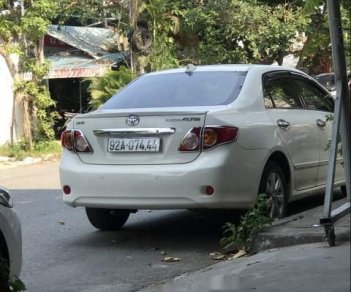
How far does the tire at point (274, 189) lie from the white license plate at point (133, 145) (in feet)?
3.43

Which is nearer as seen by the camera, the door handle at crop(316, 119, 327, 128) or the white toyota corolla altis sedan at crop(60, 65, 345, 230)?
the white toyota corolla altis sedan at crop(60, 65, 345, 230)

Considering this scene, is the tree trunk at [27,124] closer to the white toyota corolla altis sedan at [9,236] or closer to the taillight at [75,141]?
the taillight at [75,141]

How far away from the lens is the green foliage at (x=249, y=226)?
567cm

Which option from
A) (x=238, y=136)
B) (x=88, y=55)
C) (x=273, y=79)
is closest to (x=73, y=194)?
(x=238, y=136)

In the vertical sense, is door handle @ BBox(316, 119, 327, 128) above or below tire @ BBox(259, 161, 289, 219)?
above

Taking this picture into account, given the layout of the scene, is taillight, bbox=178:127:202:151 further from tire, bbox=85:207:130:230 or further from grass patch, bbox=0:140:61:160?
grass patch, bbox=0:140:61:160

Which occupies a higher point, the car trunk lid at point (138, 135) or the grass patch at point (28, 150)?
the car trunk lid at point (138, 135)

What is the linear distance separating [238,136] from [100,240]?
188 cm

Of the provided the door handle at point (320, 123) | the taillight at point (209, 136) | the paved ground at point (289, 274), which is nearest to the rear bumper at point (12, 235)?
the paved ground at point (289, 274)

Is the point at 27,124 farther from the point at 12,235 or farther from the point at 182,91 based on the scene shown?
the point at 12,235

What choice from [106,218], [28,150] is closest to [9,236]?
[106,218]

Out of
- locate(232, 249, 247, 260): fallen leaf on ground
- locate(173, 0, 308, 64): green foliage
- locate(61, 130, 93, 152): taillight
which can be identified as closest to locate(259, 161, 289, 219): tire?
locate(232, 249, 247, 260): fallen leaf on ground

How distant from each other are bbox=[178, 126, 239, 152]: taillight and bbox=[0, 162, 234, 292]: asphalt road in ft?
3.29

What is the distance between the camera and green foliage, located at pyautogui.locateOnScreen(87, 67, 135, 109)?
17844 mm
